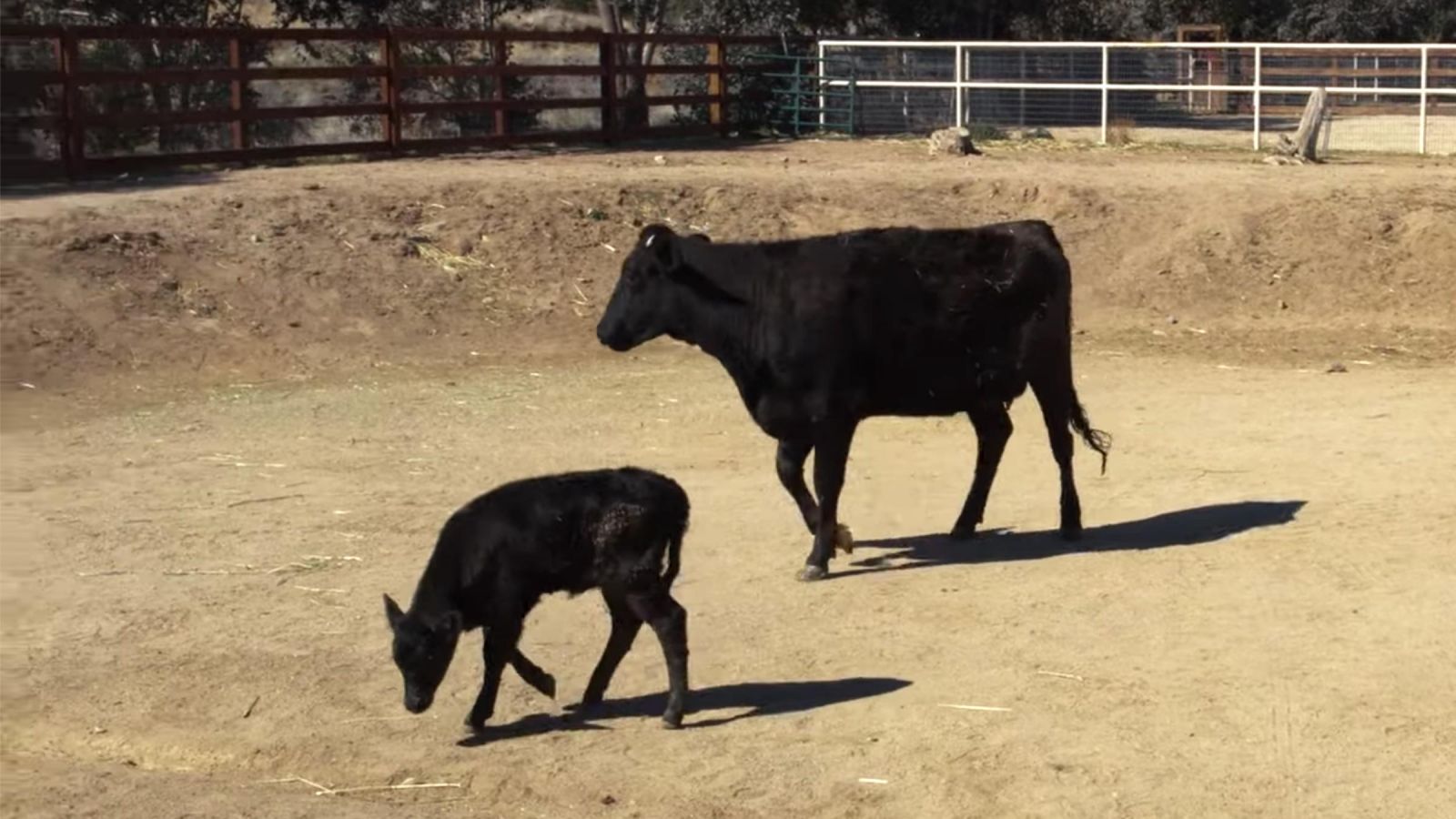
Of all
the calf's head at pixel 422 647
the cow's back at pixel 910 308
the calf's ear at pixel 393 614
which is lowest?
the calf's head at pixel 422 647

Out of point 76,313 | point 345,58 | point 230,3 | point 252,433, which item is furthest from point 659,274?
point 345,58

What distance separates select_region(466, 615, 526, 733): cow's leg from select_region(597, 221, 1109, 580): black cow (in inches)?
106

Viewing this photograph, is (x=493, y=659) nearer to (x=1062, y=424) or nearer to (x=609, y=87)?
(x=1062, y=424)

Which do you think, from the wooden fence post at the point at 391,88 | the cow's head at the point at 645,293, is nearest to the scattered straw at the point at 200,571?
the cow's head at the point at 645,293

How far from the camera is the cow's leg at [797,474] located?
1112 centimetres

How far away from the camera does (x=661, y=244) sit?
11.4 meters

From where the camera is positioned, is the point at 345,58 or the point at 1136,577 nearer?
the point at 1136,577

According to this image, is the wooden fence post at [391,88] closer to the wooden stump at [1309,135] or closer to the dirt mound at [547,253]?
the dirt mound at [547,253]

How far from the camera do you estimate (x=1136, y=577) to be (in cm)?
1066

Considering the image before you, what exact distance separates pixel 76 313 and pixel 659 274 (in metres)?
9.08

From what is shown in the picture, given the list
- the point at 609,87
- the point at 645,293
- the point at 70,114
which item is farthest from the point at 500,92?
the point at 645,293

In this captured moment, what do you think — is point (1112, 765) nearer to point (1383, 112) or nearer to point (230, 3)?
point (230, 3)

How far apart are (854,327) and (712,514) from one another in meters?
1.94

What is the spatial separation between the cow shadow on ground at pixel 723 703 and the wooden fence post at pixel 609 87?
21793mm
